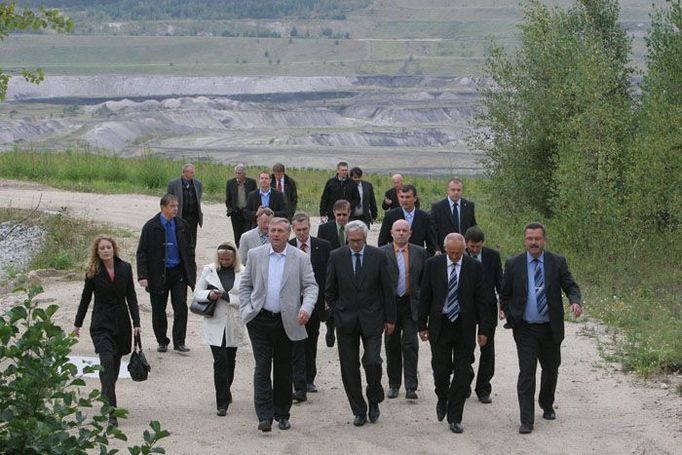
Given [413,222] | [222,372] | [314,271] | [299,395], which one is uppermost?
[413,222]

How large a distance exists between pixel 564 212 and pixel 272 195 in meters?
7.18

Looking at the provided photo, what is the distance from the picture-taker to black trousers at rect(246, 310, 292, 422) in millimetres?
11484

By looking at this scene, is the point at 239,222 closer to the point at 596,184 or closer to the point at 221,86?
the point at 596,184

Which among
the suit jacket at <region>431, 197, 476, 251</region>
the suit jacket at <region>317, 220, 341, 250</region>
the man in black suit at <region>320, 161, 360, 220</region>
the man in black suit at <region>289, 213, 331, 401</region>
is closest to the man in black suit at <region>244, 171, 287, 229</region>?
the man in black suit at <region>320, 161, 360, 220</region>

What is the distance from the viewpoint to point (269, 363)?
38.2 feet

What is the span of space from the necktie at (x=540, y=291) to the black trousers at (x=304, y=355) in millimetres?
2354

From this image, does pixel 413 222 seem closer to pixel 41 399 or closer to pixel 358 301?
pixel 358 301

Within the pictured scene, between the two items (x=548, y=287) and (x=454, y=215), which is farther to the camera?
(x=454, y=215)

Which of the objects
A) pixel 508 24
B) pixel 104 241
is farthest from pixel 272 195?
pixel 508 24

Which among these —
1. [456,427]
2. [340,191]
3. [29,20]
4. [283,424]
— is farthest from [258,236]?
[340,191]

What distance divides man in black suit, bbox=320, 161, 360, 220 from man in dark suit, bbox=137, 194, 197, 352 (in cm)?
473

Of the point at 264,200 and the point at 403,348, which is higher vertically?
the point at 264,200

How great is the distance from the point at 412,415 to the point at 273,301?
2.01 meters

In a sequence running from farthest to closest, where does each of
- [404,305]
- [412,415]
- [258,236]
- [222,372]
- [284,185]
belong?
[284,185] < [258,236] < [404,305] < [412,415] < [222,372]
